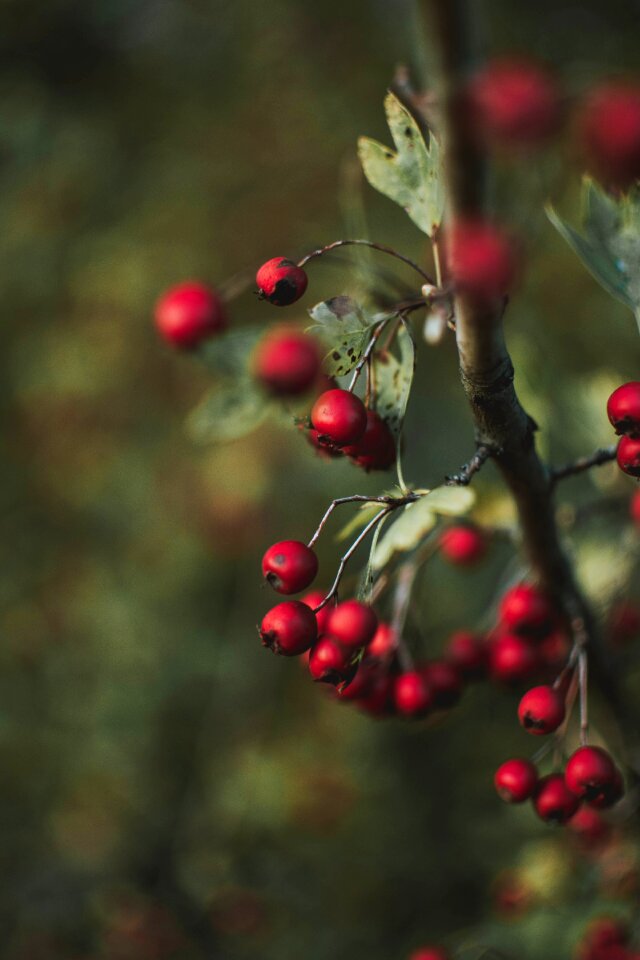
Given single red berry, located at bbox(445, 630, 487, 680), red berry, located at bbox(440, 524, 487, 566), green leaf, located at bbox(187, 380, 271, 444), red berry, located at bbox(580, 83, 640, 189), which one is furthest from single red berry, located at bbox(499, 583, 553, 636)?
red berry, located at bbox(580, 83, 640, 189)

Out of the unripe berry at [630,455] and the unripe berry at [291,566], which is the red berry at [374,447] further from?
the unripe berry at [630,455]

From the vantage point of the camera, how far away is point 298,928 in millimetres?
2414

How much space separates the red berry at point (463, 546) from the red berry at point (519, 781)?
0.46 meters

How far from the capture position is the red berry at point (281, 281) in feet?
2.84

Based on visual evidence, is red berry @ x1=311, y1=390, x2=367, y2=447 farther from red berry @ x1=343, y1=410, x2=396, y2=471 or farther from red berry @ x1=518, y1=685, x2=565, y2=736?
red berry @ x1=518, y1=685, x2=565, y2=736

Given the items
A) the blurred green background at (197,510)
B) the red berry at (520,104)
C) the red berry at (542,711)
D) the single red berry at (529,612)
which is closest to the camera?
the red berry at (520,104)

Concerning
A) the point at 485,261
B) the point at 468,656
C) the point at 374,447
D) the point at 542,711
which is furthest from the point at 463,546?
the point at 485,261

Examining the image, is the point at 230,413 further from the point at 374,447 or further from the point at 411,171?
the point at 411,171

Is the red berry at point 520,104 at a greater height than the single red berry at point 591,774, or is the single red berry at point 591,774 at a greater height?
the red berry at point 520,104

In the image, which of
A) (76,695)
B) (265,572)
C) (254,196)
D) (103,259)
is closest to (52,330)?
(103,259)

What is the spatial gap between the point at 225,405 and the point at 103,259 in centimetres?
249

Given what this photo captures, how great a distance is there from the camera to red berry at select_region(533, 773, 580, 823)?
1065 millimetres

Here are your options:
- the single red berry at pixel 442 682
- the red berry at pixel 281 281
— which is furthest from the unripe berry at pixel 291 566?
the single red berry at pixel 442 682

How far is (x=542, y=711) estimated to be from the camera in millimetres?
1039
